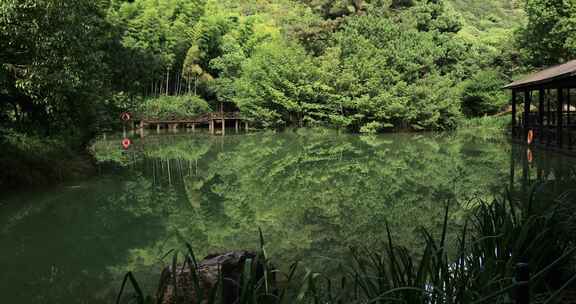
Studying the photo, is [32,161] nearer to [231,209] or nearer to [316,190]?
[231,209]

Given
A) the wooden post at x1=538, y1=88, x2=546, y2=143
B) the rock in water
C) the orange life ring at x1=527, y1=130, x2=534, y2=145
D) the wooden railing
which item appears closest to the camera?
the rock in water

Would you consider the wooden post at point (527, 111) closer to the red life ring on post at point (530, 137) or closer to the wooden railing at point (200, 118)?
the red life ring on post at point (530, 137)

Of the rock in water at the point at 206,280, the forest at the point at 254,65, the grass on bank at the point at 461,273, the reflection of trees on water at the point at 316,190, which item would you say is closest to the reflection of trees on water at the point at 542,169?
the reflection of trees on water at the point at 316,190

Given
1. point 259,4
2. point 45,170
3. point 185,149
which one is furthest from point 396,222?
point 259,4

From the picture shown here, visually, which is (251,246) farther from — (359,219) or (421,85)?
(421,85)

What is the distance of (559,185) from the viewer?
871 cm

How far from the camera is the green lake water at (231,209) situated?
222 inches

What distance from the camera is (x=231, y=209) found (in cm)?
877

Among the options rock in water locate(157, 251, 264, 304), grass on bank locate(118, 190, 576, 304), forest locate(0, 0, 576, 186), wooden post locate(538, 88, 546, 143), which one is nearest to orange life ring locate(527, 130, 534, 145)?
wooden post locate(538, 88, 546, 143)

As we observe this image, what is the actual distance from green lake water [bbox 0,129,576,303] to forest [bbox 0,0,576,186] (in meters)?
2.01

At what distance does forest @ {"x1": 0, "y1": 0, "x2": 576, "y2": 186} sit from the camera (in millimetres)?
10266

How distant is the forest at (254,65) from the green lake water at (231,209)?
79.1 inches

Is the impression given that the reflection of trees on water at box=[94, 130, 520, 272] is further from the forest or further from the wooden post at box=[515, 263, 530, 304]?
the wooden post at box=[515, 263, 530, 304]

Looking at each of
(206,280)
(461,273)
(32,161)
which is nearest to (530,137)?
(32,161)
